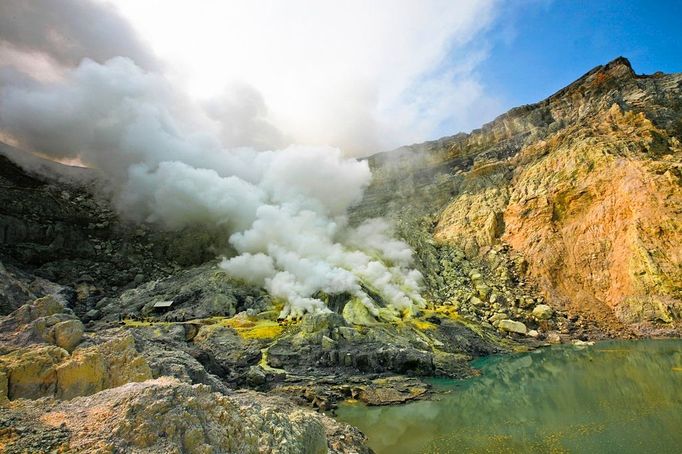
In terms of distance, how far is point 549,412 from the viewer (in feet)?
85.4

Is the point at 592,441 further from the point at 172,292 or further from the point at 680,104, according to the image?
the point at 680,104

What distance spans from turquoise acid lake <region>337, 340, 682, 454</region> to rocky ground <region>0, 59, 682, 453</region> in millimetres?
3290

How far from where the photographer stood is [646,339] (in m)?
51.6

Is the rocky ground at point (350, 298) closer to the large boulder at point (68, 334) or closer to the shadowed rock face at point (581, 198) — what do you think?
the large boulder at point (68, 334)

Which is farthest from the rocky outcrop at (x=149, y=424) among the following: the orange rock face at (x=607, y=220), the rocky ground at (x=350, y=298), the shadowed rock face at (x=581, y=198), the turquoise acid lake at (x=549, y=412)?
the orange rock face at (x=607, y=220)

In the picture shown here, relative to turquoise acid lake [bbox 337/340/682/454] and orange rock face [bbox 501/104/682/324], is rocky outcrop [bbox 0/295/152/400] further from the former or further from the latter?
orange rock face [bbox 501/104/682/324]

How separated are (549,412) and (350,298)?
38030mm

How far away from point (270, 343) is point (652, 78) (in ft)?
324

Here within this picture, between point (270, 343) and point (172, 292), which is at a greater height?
point (172, 292)

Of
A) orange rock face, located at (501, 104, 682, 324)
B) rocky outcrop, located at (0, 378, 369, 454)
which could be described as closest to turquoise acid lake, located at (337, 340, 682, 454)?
rocky outcrop, located at (0, 378, 369, 454)

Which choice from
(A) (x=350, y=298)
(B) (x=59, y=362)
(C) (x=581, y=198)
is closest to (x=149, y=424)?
(B) (x=59, y=362)

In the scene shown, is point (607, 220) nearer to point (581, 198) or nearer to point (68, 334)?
point (581, 198)

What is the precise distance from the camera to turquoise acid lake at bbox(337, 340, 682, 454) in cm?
2052

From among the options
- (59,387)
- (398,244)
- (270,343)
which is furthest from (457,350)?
(59,387)
